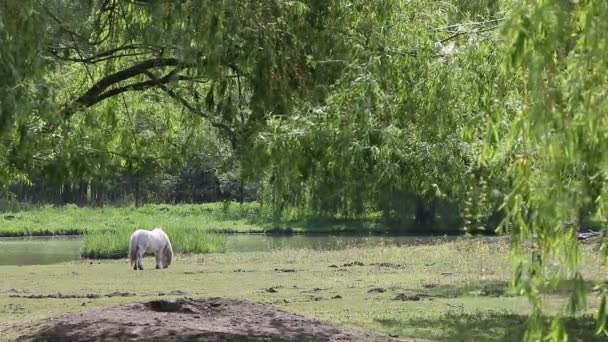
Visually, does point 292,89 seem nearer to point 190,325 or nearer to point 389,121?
point 389,121

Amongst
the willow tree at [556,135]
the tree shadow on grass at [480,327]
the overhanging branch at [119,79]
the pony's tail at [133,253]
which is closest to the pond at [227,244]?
the pony's tail at [133,253]

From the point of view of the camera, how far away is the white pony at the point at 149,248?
67.5 ft

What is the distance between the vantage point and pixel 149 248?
2073 cm

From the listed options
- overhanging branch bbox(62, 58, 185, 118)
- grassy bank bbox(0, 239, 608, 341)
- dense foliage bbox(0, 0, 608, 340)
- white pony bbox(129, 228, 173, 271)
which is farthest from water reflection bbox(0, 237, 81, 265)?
dense foliage bbox(0, 0, 608, 340)

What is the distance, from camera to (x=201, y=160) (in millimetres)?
10320

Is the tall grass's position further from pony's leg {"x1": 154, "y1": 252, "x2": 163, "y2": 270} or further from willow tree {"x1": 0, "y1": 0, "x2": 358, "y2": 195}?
willow tree {"x1": 0, "y1": 0, "x2": 358, "y2": 195}

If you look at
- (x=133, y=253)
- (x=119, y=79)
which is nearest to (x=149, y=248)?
(x=133, y=253)

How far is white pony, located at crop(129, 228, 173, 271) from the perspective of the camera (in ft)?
67.5

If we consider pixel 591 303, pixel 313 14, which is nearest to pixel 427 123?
pixel 313 14

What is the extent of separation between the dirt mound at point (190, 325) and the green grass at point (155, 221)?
25320mm

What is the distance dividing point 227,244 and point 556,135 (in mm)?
25140

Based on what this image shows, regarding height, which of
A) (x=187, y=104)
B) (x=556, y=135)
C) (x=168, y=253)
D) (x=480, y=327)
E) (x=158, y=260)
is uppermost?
(x=187, y=104)

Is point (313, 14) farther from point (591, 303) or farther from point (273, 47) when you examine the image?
point (591, 303)

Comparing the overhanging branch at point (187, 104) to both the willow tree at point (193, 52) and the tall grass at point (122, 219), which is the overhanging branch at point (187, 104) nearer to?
the willow tree at point (193, 52)
